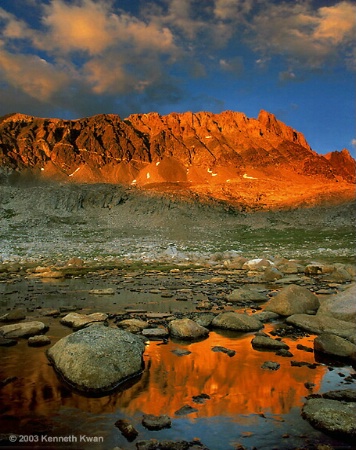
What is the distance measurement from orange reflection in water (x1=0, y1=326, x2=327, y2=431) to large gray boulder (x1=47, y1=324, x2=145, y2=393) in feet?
1.18

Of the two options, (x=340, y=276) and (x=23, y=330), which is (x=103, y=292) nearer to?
(x=23, y=330)

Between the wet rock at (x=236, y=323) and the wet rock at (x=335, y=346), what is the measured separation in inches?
132

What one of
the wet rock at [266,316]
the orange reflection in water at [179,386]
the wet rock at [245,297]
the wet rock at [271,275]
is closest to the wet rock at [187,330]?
the orange reflection in water at [179,386]

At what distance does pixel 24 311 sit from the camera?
2017 centimetres

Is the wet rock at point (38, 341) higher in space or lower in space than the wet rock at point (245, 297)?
lower

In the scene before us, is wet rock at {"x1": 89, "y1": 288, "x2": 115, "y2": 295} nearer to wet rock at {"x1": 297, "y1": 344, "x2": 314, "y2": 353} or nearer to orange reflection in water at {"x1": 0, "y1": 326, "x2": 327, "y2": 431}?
orange reflection in water at {"x1": 0, "y1": 326, "x2": 327, "y2": 431}

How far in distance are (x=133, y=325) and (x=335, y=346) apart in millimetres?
8225

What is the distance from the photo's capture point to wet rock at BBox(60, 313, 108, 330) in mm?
16627


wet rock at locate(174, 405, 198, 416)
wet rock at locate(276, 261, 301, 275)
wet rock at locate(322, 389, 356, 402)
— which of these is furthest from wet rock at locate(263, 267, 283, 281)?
wet rock at locate(174, 405, 198, 416)

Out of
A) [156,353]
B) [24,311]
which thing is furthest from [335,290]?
[24,311]

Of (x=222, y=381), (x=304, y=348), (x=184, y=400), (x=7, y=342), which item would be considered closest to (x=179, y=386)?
(x=184, y=400)

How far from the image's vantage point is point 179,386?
10.4 metres

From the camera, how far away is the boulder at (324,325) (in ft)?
49.0

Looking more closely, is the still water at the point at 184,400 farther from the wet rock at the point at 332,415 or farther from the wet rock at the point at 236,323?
the wet rock at the point at 236,323
